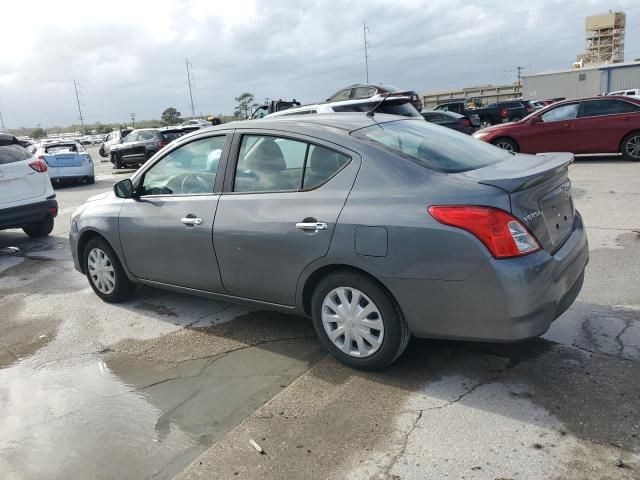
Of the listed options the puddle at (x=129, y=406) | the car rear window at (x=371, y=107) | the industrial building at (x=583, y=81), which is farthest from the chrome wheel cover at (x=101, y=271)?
the industrial building at (x=583, y=81)

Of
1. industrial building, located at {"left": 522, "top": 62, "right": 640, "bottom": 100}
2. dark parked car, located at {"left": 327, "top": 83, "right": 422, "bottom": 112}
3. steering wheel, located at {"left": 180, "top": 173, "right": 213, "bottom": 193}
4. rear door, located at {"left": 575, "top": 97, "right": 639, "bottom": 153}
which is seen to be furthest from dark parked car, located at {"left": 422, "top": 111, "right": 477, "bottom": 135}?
industrial building, located at {"left": 522, "top": 62, "right": 640, "bottom": 100}

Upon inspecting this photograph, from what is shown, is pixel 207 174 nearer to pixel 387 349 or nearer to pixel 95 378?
pixel 95 378

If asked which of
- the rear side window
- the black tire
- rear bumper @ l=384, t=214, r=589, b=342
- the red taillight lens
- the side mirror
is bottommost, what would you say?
the black tire

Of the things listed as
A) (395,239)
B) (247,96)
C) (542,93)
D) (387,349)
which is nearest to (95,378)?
(387,349)

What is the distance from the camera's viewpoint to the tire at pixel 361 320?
3.38 metres

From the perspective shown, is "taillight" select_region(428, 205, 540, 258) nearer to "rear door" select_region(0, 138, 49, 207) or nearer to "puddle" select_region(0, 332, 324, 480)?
"puddle" select_region(0, 332, 324, 480)

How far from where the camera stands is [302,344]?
421 centimetres

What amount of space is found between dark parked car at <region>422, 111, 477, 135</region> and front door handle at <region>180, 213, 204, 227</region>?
14412mm

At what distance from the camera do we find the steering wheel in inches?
171

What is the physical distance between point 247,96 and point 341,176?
259 ft

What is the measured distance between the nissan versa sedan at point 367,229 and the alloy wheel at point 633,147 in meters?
9.87

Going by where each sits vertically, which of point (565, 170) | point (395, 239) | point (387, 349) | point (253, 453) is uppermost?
point (565, 170)

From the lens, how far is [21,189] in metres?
8.20

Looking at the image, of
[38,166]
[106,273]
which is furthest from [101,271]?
[38,166]
